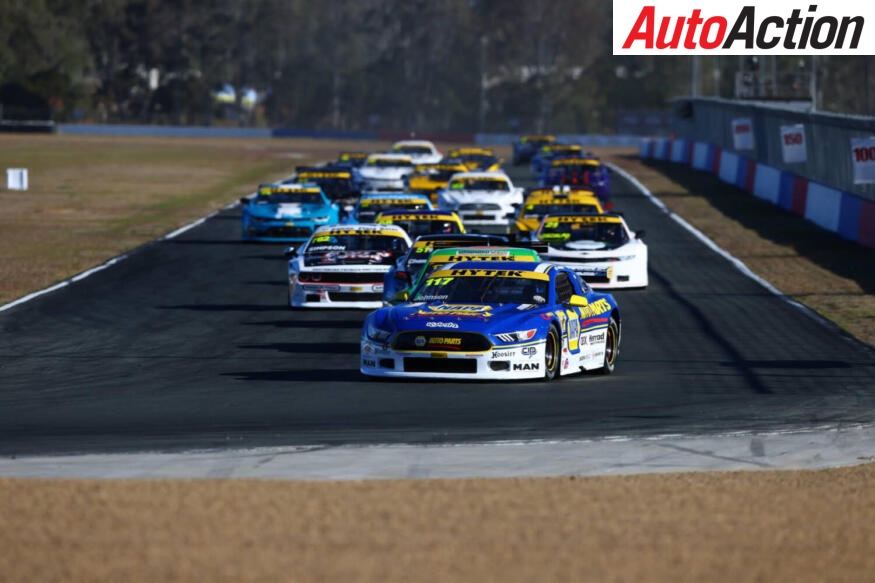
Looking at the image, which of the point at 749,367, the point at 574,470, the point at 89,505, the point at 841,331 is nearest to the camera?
the point at 89,505

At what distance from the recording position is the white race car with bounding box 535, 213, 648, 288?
26.7 meters

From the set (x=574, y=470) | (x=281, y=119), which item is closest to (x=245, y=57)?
(x=281, y=119)

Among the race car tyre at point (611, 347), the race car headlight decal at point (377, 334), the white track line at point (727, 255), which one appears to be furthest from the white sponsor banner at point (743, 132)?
the race car headlight decal at point (377, 334)

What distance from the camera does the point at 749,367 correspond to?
59.3 ft

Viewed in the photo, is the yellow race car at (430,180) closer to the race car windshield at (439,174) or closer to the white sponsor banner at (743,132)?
the race car windshield at (439,174)

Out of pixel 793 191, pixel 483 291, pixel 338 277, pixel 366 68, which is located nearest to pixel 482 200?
pixel 793 191

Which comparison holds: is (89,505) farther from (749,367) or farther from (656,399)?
(749,367)

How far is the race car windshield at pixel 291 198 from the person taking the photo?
36562 millimetres

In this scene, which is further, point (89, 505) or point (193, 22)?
point (193, 22)

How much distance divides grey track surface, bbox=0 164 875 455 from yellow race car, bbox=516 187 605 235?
673 centimetres

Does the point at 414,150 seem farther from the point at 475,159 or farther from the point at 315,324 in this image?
the point at 315,324

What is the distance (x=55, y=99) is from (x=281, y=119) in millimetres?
38762

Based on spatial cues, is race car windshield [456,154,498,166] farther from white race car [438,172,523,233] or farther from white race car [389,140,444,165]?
white race car [438,172,523,233]

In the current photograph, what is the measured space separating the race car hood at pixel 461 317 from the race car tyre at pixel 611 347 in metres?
1.26
